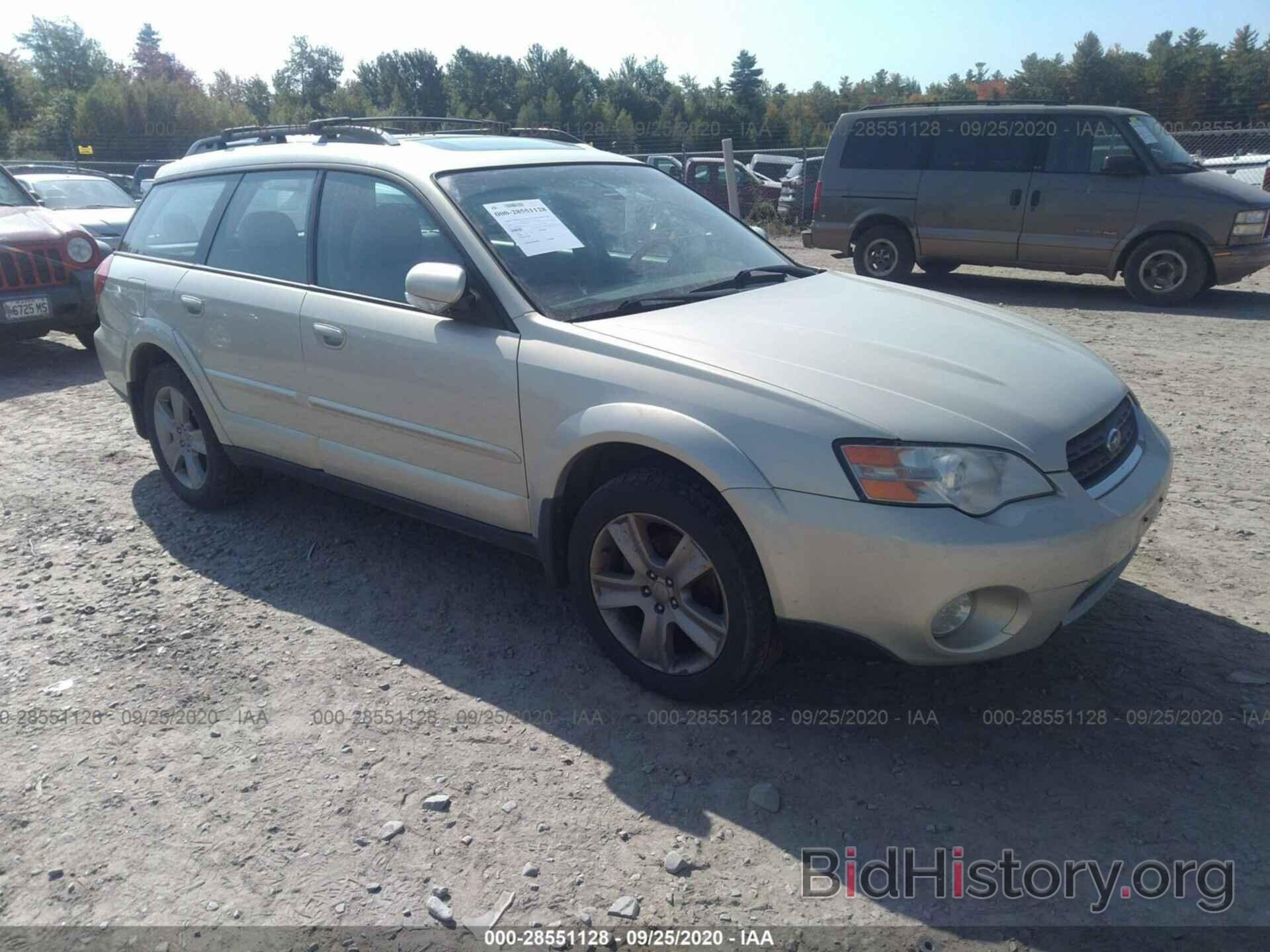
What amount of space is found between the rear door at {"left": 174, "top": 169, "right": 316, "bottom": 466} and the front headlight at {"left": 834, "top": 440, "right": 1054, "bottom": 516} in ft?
7.99

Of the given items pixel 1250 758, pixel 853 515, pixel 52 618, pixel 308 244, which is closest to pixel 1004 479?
pixel 853 515

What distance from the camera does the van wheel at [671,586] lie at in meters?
2.88

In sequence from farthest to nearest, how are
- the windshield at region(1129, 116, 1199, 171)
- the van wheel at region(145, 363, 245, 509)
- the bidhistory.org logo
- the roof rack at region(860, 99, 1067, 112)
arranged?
the roof rack at region(860, 99, 1067, 112) → the windshield at region(1129, 116, 1199, 171) → the van wheel at region(145, 363, 245, 509) → the bidhistory.org logo

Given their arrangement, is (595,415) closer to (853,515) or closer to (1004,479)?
(853,515)

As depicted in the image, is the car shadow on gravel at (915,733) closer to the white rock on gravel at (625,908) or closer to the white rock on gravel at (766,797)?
the white rock on gravel at (766,797)

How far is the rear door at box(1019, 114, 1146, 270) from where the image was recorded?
398 inches

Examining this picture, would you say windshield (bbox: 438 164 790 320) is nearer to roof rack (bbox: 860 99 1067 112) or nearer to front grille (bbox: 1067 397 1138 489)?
front grille (bbox: 1067 397 1138 489)

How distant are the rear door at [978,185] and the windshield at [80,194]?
9656 mm

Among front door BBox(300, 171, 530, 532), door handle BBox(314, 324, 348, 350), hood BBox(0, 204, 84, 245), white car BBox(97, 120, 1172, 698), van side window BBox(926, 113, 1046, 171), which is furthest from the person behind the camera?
van side window BBox(926, 113, 1046, 171)

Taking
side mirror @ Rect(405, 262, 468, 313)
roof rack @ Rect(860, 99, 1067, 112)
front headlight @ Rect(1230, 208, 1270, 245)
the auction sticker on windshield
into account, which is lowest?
front headlight @ Rect(1230, 208, 1270, 245)

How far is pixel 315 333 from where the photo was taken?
3.90m

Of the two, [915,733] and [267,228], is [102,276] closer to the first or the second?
[267,228]

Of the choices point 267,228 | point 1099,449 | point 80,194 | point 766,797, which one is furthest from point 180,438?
point 80,194

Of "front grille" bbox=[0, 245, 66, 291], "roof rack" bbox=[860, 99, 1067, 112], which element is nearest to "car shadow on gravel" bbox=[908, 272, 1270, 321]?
"roof rack" bbox=[860, 99, 1067, 112]
